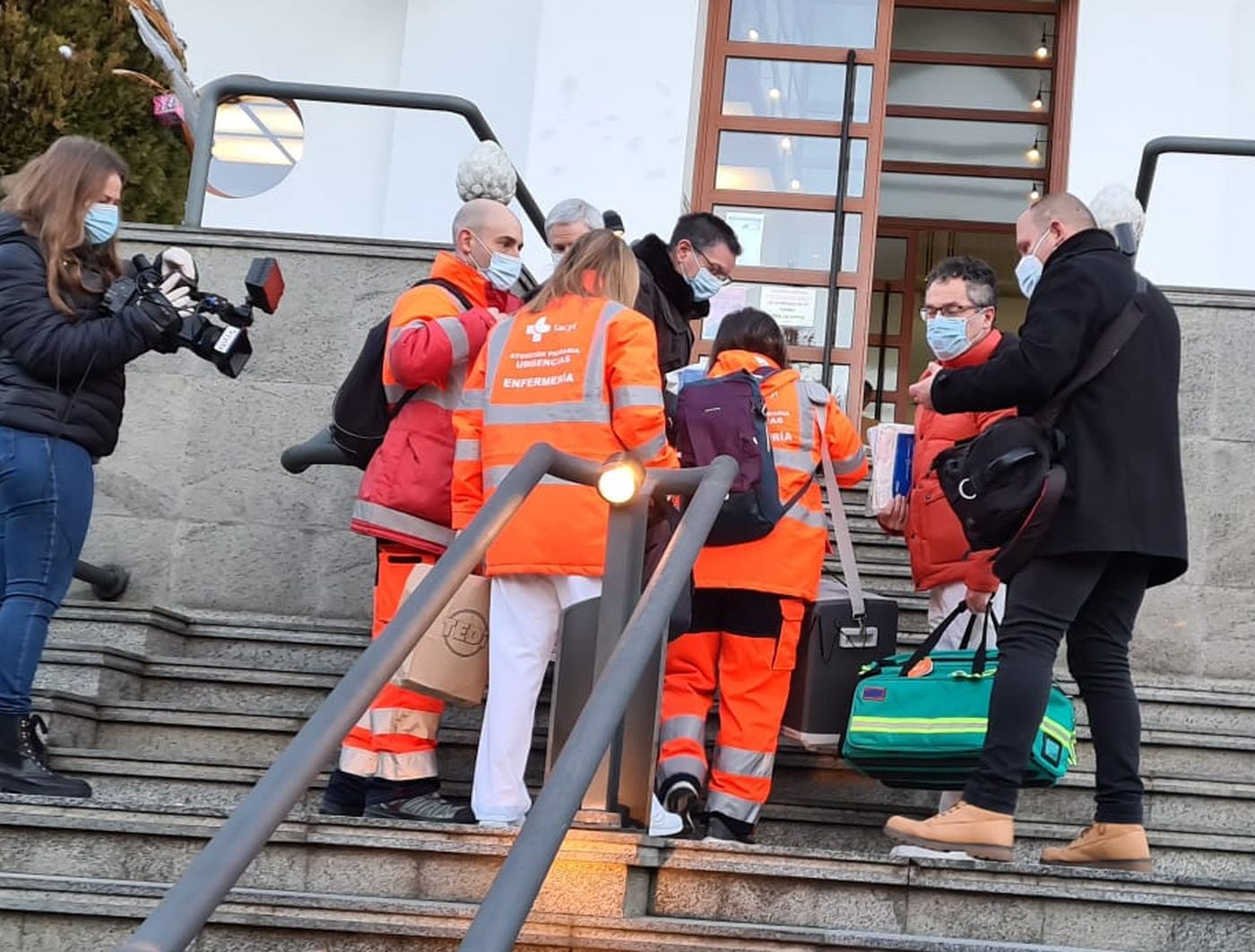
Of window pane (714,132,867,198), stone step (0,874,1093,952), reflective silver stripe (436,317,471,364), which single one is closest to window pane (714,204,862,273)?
window pane (714,132,867,198)

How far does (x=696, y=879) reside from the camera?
14.0 feet

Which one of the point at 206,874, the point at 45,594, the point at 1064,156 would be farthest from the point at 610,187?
the point at 206,874

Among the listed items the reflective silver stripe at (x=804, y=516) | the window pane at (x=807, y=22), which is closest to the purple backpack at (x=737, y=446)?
the reflective silver stripe at (x=804, y=516)

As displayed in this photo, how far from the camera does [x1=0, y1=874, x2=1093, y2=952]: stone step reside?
3.88m

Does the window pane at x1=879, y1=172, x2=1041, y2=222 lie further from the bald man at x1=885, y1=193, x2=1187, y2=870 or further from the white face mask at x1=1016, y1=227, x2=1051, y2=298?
the bald man at x1=885, y1=193, x2=1187, y2=870

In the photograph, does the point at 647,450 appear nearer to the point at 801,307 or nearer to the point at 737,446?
the point at 737,446

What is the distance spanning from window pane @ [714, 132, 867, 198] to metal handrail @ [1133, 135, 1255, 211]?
3323mm

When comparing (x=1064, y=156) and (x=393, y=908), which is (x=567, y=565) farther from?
(x=1064, y=156)

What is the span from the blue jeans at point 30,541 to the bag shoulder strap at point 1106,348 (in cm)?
269

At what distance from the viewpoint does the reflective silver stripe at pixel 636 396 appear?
201 inches

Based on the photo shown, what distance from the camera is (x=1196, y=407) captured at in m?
7.86

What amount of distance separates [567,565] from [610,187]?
240 inches

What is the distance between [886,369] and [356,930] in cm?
1176

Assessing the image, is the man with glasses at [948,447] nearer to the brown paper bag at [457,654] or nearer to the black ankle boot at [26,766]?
the brown paper bag at [457,654]
